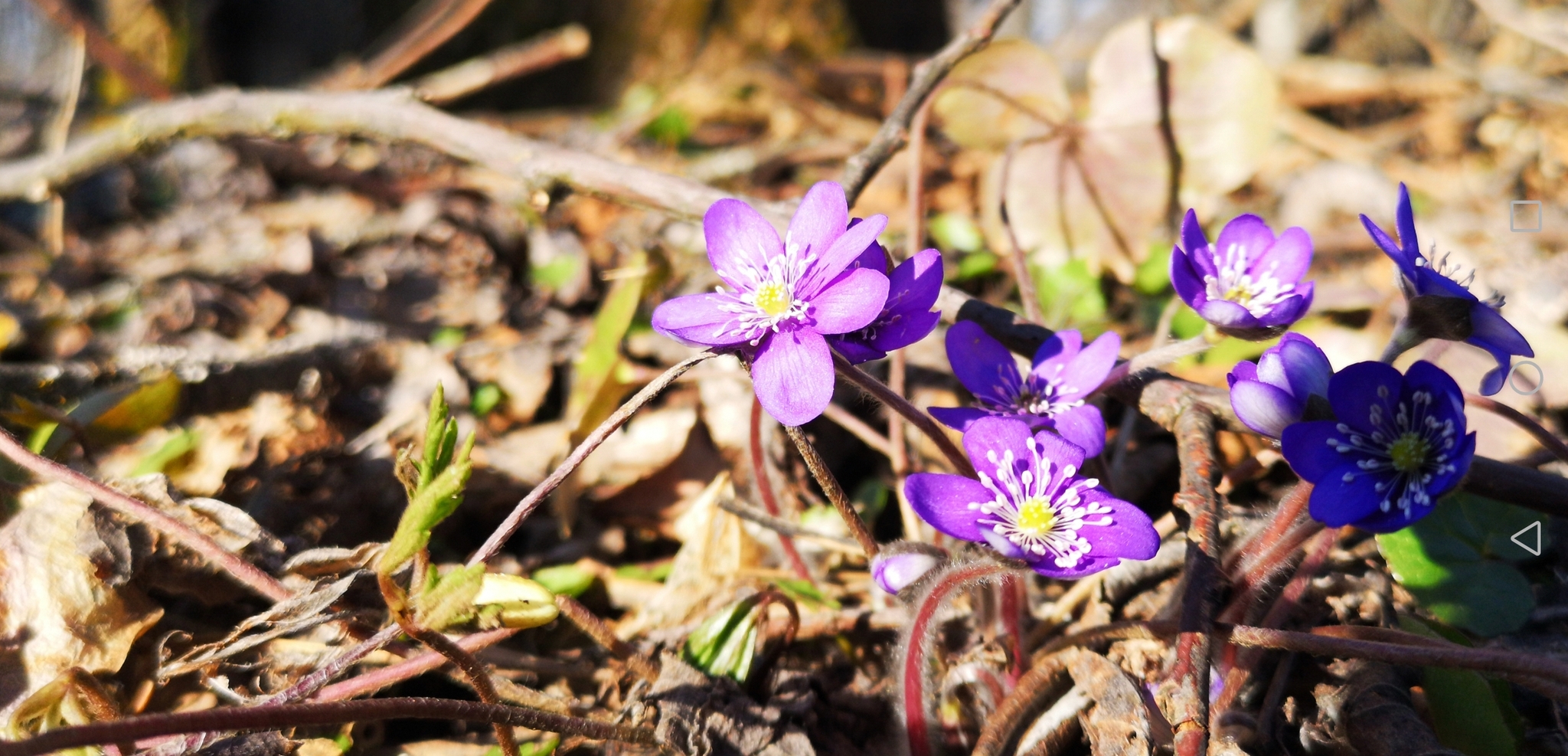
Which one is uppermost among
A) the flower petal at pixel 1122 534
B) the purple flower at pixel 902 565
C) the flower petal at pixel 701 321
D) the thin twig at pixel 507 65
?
the thin twig at pixel 507 65

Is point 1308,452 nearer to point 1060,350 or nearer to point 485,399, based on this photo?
point 1060,350

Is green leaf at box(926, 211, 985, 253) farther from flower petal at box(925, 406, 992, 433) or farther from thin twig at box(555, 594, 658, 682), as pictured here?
thin twig at box(555, 594, 658, 682)

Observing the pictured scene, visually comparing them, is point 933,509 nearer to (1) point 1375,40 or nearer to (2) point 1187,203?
(2) point 1187,203

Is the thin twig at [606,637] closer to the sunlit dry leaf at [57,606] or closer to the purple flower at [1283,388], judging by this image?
the sunlit dry leaf at [57,606]

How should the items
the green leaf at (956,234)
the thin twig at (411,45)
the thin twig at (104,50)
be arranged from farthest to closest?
the thin twig at (411,45), the thin twig at (104,50), the green leaf at (956,234)

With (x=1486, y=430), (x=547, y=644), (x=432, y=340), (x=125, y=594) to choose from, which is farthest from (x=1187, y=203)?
(x=125, y=594)

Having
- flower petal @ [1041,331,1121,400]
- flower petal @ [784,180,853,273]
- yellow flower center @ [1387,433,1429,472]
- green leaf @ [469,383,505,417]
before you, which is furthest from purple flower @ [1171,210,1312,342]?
green leaf @ [469,383,505,417]

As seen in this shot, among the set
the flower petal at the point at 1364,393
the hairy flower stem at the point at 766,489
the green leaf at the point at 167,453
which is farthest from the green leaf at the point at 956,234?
the green leaf at the point at 167,453

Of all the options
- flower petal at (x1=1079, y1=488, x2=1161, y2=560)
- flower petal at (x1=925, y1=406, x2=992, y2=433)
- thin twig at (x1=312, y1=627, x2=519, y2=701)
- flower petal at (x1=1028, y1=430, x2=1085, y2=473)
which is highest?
flower petal at (x1=925, y1=406, x2=992, y2=433)
